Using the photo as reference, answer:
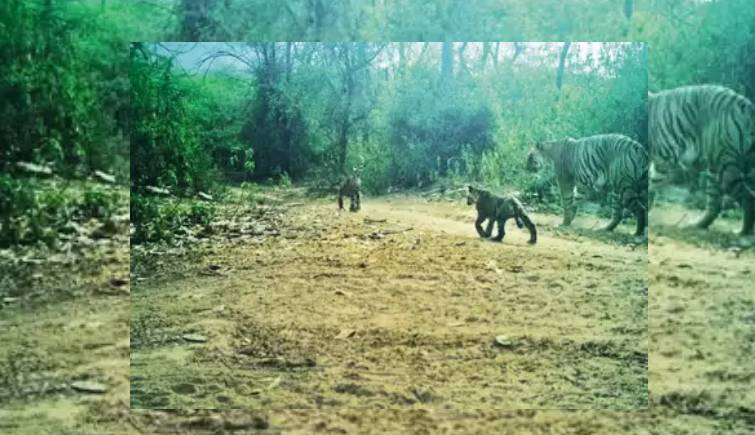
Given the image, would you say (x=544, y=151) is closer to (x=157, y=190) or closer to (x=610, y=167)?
(x=610, y=167)

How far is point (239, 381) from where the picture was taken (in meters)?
4.08

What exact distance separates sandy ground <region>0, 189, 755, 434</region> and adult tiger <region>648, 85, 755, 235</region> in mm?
185

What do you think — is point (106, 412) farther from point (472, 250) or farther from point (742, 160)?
point (742, 160)

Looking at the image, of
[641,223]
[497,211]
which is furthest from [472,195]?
[641,223]

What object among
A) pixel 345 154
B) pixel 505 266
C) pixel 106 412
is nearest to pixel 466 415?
pixel 505 266

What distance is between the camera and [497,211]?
163 inches

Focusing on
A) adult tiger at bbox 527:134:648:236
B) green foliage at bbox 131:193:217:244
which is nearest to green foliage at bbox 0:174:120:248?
green foliage at bbox 131:193:217:244

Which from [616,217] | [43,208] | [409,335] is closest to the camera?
[409,335]

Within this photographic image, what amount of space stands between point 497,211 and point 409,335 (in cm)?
79

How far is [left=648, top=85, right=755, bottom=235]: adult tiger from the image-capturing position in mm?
4176

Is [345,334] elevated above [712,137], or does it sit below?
below

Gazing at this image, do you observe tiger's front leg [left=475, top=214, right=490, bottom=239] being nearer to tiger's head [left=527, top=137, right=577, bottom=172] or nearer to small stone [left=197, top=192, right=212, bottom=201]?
tiger's head [left=527, top=137, right=577, bottom=172]

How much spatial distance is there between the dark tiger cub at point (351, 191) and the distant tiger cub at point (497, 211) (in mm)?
580

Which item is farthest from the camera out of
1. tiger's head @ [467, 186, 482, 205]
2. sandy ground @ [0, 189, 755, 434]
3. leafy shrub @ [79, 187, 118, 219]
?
leafy shrub @ [79, 187, 118, 219]
